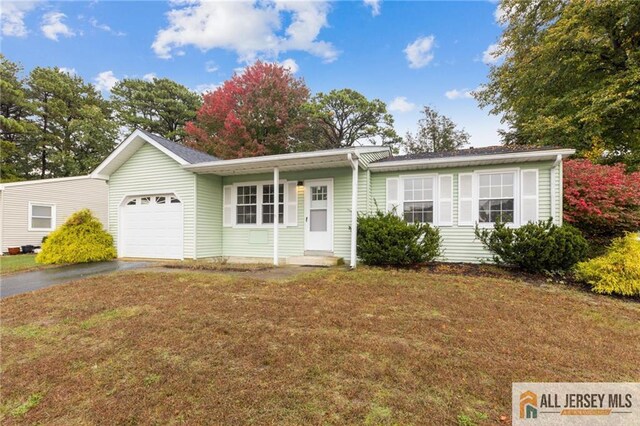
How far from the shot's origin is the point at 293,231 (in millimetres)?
9961

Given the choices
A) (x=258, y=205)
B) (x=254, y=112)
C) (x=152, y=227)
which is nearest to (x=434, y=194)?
(x=258, y=205)

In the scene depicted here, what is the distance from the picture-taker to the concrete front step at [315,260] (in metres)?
9.11

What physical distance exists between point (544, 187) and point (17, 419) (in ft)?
33.1

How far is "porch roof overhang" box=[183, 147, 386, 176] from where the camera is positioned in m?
8.28

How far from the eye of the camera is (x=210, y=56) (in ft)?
54.5

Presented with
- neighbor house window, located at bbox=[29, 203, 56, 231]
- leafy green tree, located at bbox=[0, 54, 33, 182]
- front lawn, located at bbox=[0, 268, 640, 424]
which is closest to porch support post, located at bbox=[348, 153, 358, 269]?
front lawn, located at bbox=[0, 268, 640, 424]

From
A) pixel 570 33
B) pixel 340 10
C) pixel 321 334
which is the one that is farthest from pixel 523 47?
pixel 321 334

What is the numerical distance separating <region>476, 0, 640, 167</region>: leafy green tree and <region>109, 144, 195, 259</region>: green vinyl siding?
43.1 feet

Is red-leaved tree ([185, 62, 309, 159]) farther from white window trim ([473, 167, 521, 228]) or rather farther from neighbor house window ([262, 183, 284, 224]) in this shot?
white window trim ([473, 167, 521, 228])

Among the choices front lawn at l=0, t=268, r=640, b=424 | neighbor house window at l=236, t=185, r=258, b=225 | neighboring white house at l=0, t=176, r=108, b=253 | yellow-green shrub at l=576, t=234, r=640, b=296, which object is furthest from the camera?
neighboring white house at l=0, t=176, r=108, b=253

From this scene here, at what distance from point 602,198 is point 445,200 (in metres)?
4.11

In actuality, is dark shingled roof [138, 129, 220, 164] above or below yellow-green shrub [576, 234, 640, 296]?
above

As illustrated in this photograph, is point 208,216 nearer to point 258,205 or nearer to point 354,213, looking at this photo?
point 258,205

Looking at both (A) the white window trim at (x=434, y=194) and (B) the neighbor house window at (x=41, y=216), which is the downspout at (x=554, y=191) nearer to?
(A) the white window trim at (x=434, y=194)
